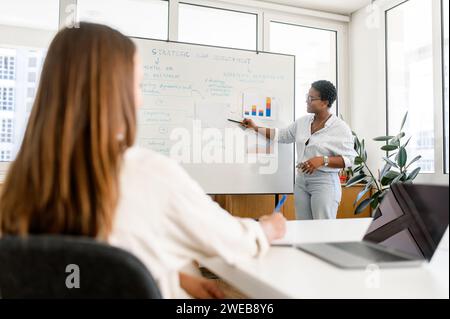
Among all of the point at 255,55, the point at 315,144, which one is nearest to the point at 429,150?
the point at 315,144

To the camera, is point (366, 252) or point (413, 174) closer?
point (366, 252)

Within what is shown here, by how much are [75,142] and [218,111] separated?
2.34m

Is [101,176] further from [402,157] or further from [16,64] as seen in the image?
[402,157]

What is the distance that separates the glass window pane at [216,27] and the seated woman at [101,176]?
111 inches

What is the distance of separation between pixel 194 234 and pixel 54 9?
2943 mm

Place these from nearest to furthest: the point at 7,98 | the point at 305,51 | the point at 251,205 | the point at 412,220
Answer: the point at 412,220 < the point at 7,98 < the point at 251,205 < the point at 305,51

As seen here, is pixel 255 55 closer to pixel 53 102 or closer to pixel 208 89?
pixel 208 89

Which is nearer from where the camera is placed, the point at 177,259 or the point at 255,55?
the point at 177,259

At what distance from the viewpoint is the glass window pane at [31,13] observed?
9.41ft

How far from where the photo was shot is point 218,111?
2.96 meters

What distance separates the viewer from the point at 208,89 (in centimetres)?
295

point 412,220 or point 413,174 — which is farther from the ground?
point 413,174

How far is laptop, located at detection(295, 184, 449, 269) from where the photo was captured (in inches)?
30.0

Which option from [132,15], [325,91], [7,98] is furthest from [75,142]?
[132,15]
